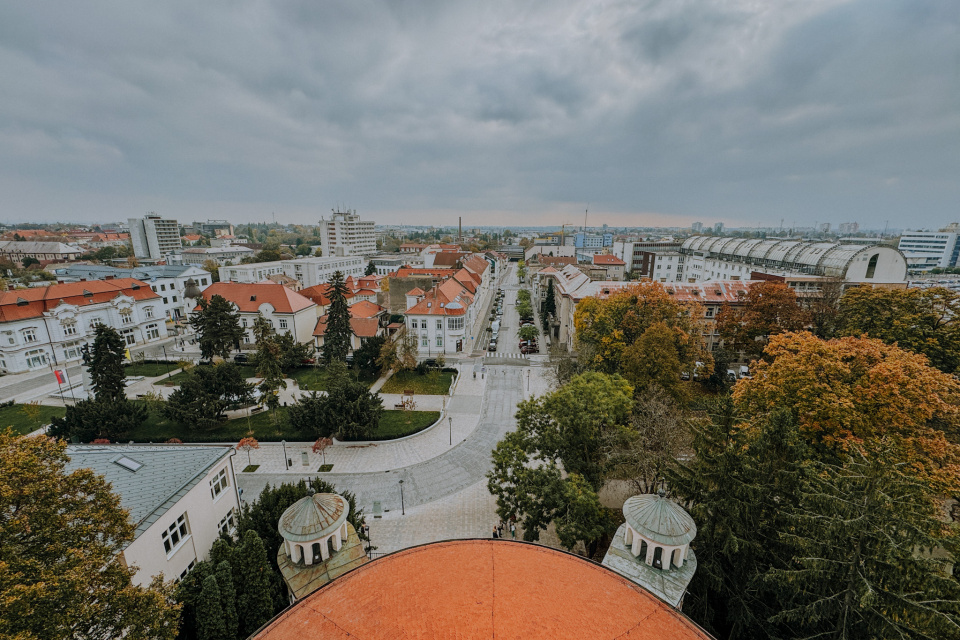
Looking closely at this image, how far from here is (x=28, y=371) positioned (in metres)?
40.4

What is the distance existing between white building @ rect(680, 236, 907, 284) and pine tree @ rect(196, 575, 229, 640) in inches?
2470

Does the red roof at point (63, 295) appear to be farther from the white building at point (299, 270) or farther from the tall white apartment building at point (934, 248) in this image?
the tall white apartment building at point (934, 248)

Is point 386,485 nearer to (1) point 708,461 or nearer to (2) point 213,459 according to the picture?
(2) point 213,459

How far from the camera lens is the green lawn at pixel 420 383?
36156 mm

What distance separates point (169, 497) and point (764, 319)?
139 ft

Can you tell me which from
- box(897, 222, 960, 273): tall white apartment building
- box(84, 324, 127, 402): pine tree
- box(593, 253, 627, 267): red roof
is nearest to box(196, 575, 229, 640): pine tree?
box(84, 324, 127, 402): pine tree

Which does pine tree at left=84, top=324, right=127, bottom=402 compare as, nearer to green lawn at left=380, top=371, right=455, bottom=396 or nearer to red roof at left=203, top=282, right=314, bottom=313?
red roof at left=203, top=282, right=314, bottom=313

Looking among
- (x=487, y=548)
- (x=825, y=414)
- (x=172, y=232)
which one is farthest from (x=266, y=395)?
(x=172, y=232)

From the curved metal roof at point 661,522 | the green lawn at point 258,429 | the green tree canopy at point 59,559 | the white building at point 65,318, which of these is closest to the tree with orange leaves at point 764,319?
the green lawn at point 258,429

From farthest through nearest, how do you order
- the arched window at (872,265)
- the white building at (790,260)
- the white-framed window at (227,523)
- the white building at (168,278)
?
the white building at (168,278)
the white building at (790,260)
the arched window at (872,265)
the white-framed window at (227,523)

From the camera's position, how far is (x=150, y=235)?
126250mm

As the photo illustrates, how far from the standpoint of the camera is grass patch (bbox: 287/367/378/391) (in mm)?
36809

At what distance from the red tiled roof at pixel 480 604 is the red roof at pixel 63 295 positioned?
51515 mm

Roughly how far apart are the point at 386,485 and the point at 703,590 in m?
16.1
